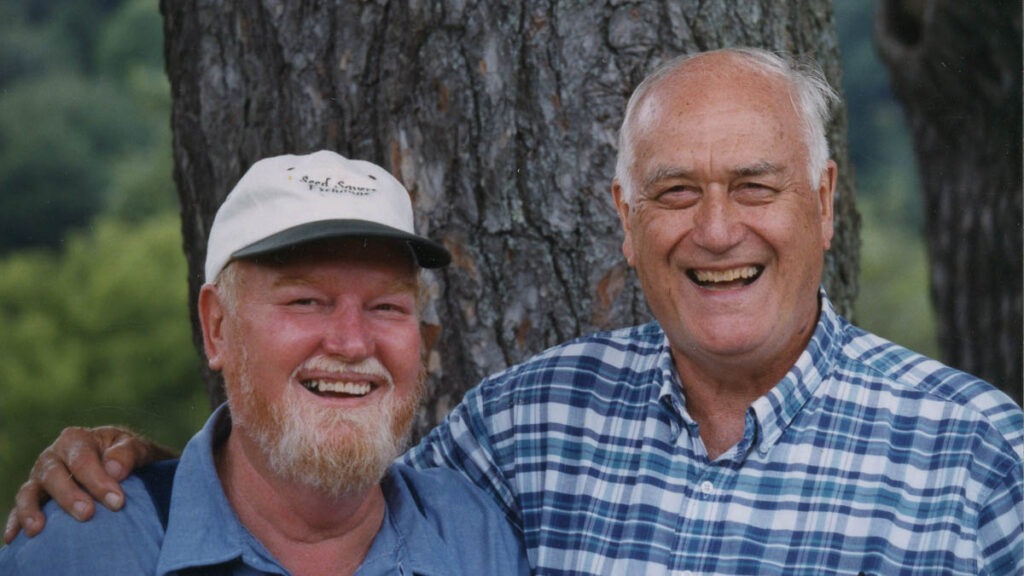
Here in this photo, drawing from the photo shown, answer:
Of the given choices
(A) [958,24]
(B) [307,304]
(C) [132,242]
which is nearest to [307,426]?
(B) [307,304]

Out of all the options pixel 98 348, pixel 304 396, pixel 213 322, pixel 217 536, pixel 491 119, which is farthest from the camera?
pixel 98 348

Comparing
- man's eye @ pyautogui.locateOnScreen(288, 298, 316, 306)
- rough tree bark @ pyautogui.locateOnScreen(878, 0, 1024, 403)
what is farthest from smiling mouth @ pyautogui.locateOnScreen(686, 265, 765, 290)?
rough tree bark @ pyautogui.locateOnScreen(878, 0, 1024, 403)

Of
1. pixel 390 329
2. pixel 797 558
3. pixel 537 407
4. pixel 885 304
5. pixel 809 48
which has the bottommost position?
pixel 885 304

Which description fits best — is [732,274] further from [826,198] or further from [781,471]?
[781,471]

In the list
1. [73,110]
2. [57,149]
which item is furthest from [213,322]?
[73,110]

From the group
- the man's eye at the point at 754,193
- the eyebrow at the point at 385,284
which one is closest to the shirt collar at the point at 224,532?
the eyebrow at the point at 385,284

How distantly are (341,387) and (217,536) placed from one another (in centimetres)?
38

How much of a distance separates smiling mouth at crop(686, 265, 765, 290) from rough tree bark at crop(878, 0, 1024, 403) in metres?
2.76

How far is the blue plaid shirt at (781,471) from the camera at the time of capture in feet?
8.18

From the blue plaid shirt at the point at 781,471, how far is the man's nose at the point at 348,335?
600 millimetres

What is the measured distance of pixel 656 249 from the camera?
2.78 m

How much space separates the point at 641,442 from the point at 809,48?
1440 millimetres

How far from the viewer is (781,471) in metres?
2.63

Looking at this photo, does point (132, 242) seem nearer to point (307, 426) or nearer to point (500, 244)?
point (500, 244)
